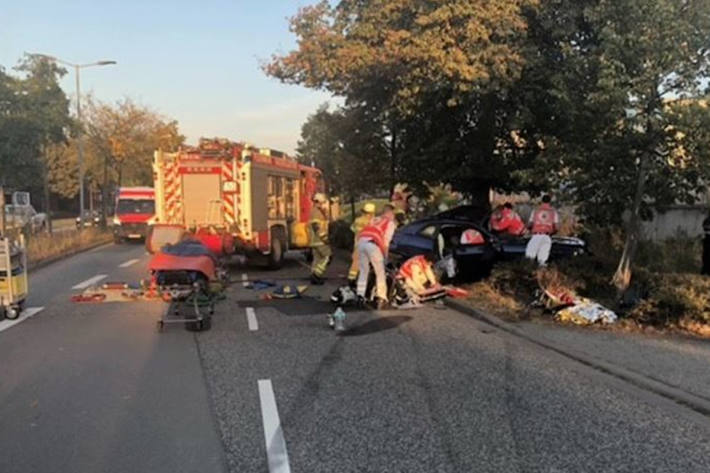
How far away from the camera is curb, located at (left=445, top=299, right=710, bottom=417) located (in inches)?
241

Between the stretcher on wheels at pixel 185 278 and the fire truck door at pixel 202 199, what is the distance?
515cm

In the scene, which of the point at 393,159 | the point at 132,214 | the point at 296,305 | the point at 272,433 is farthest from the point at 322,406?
the point at 132,214

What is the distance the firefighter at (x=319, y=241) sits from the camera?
49.1 ft

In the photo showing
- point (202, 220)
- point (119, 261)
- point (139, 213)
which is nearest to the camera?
point (202, 220)

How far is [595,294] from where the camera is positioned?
36.5ft

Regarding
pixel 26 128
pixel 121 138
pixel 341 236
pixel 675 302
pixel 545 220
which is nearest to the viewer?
pixel 675 302

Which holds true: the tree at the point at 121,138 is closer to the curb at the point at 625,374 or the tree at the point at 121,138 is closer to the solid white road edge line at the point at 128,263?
the solid white road edge line at the point at 128,263

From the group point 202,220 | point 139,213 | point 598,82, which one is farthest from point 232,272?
point 139,213

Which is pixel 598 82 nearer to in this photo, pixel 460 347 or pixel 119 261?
pixel 460 347

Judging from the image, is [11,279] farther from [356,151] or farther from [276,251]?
[356,151]

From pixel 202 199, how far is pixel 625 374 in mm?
11809

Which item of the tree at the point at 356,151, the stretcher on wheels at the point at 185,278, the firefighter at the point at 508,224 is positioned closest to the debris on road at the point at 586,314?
the firefighter at the point at 508,224

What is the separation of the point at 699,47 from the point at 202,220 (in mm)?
11163

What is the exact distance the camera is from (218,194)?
16703 millimetres
